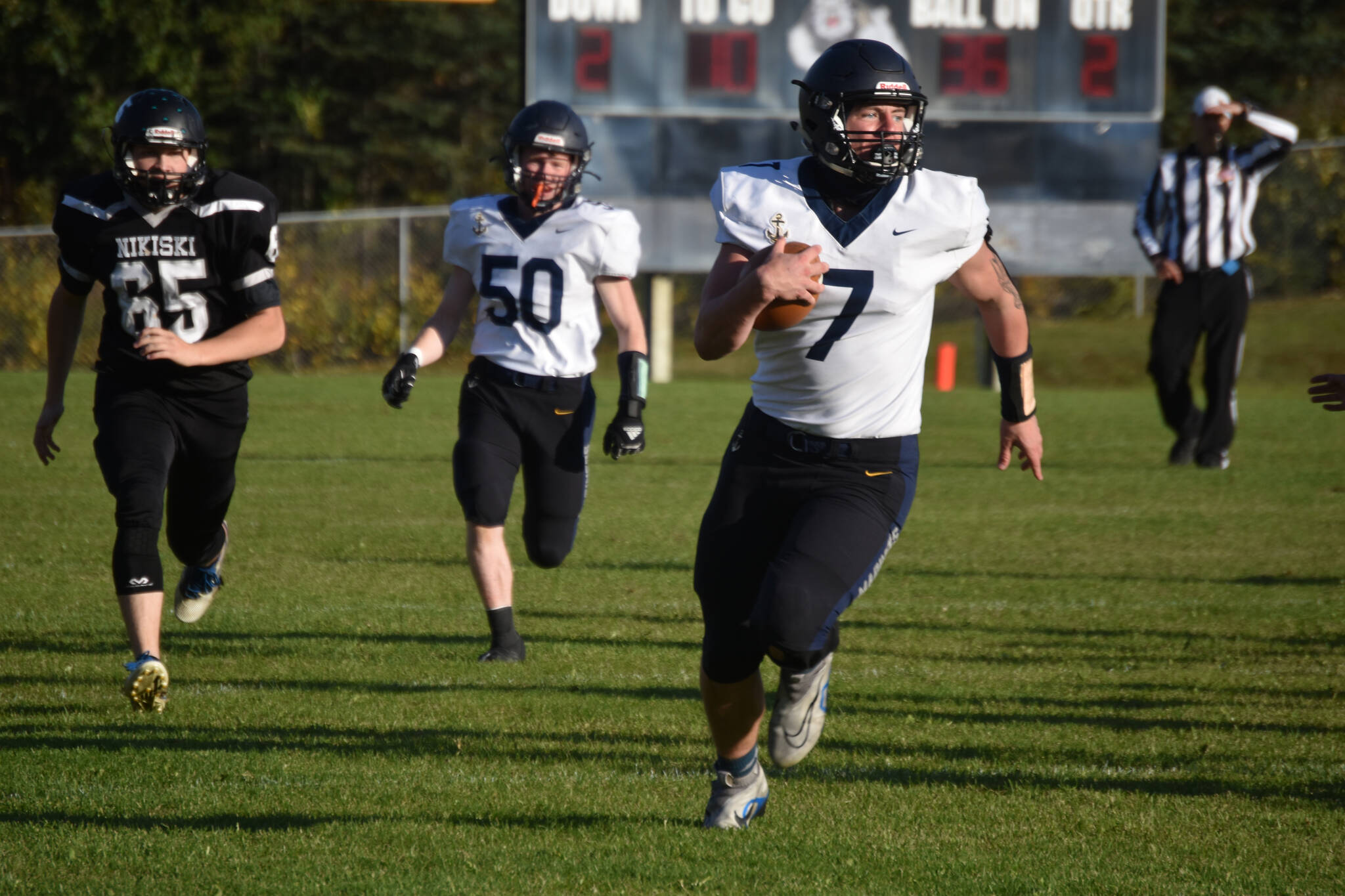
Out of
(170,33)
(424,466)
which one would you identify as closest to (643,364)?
(424,466)

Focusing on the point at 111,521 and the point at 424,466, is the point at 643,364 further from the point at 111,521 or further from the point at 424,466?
the point at 424,466

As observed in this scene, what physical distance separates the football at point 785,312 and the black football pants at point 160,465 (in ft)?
6.66

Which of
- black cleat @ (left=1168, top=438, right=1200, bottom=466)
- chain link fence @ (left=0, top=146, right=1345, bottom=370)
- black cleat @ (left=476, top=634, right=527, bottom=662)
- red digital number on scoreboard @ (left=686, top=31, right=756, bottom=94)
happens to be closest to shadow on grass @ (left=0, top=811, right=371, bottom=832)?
black cleat @ (left=476, top=634, right=527, bottom=662)

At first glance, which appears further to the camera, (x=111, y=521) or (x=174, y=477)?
(x=111, y=521)

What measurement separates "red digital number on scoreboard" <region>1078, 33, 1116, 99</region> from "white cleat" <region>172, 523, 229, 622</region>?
45.0 feet

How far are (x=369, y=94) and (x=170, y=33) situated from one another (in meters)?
9.47

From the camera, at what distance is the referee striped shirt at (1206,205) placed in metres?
10.3

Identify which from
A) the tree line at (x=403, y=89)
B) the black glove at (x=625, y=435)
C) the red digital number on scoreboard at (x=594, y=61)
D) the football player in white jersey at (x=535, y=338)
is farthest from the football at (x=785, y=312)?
the tree line at (x=403, y=89)

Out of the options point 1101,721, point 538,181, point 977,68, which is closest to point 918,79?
point 977,68

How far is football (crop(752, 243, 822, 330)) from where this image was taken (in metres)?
3.30

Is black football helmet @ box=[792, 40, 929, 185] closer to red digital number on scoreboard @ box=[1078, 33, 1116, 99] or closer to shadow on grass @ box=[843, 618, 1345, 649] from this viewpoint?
shadow on grass @ box=[843, 618, 1345, 649]

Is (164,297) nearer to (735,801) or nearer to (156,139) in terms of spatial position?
(156,139)

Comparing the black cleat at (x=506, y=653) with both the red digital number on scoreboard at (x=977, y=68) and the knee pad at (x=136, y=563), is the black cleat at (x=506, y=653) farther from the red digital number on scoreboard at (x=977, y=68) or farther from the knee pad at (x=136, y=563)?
the red digital number on scoreboard at (x=977, y=68)

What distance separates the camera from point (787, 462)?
3.56 metres
